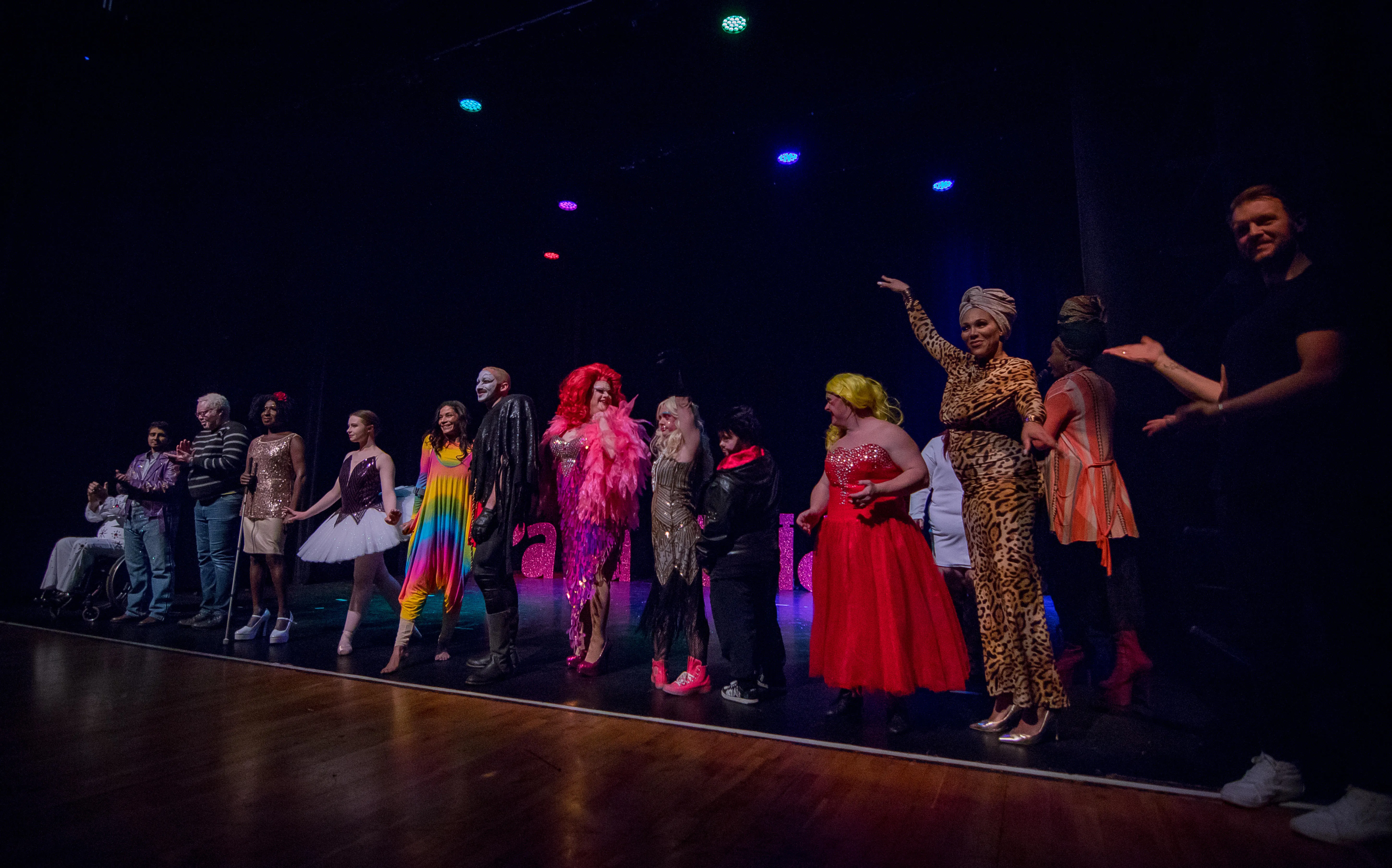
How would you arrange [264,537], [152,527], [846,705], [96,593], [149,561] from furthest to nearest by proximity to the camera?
[96,593], [149,561], [152,527], [264,537], [846,705]

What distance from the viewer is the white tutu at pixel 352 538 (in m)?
4.04


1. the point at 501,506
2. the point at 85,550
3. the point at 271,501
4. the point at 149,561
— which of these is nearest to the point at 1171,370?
the point at 501,506

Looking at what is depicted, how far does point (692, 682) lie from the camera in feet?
10.8

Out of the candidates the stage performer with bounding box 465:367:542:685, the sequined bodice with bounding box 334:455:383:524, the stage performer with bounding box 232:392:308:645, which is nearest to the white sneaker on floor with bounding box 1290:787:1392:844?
the stage performer with bounding box 465:367:542:685

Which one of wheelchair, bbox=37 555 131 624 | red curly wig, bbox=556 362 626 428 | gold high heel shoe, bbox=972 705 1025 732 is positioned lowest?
gold high heel shoe, bbox=972 705 1025 732

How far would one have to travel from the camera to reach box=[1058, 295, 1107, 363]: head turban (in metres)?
3.01

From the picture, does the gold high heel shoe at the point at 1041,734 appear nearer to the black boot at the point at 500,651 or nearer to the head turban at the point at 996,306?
the head turban at the point at 996,306

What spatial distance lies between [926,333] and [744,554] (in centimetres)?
146

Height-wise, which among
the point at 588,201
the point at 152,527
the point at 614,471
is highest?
the point at 588,201

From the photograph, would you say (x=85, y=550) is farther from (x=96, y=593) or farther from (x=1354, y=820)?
(x=1354, y=820)

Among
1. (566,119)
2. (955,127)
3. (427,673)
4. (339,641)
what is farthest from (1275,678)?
(566,119)

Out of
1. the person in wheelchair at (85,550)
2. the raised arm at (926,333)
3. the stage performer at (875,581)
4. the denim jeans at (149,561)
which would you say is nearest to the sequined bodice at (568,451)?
the stage performer at (875,581)

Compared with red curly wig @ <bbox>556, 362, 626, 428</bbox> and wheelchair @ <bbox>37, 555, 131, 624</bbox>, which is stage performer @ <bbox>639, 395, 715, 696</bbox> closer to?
red curly wig @ <bbox>556, 362, 626, 428</bbox>

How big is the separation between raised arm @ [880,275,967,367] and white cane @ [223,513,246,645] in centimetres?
463
